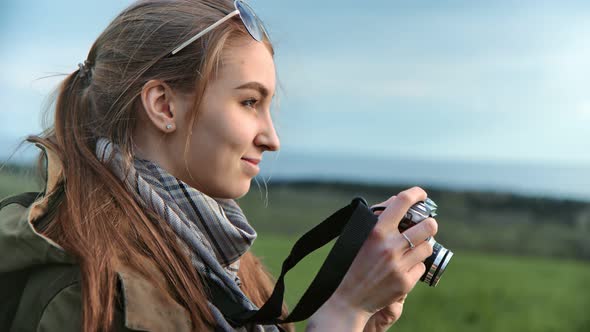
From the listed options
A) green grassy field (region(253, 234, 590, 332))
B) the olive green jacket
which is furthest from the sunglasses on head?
green grassy field (region(253, 234, 590, 332))

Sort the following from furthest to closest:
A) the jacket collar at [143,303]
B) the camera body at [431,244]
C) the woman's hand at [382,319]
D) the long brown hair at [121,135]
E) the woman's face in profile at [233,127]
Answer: the woman's hand at [382,319]
the woman's face in profile at [233,127]
the camera body at [431,244]
the long brown hair at [121,135]
the jacket collar at [143,303]

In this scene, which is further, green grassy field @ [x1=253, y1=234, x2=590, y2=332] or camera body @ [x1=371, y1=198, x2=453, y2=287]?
green grassy field @ [x1=253, y1=234, x2=590, y2=332]

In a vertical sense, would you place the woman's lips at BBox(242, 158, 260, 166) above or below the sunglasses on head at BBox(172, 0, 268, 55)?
below

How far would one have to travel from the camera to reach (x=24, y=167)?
2.63m

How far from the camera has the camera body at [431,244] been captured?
216 cm

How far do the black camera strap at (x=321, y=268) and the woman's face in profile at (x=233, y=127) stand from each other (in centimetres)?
30

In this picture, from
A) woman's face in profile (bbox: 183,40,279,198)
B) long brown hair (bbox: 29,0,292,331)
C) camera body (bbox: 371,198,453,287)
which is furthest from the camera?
woman's face in profile (bbox: 183,40,279,198)

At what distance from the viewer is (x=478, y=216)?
34.2 feet

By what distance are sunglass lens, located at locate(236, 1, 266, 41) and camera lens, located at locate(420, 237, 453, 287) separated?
87 cm

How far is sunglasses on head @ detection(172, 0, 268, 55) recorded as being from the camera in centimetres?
233

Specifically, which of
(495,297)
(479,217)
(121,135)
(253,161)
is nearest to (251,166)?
(253,161)

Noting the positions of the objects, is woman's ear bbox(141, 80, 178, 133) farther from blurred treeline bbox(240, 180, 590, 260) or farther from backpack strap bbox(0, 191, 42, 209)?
blurred treeline bbox(240, 180, 590, 260)

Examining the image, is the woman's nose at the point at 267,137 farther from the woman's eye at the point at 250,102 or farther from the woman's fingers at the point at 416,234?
the woman's fingers at the point at 416,234

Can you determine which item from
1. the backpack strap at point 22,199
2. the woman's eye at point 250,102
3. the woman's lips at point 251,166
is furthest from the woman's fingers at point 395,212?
the backpack strap at point 22,199
